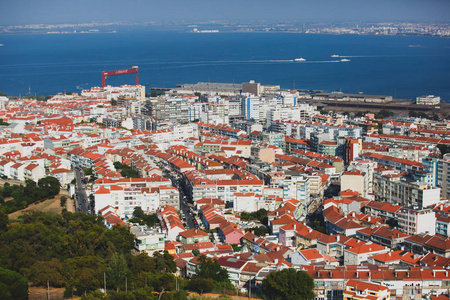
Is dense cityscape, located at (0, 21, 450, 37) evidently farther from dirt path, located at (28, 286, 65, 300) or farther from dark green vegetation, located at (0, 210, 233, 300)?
dirt path, located at (28, 286, 65, 300)

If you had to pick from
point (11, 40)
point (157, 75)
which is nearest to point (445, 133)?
point (157, 75)

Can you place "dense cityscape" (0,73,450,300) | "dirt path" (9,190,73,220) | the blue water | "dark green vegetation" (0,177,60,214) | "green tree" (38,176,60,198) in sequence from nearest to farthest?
"dense cityscape" (0,73,450,300) < "dirt path" (9,190,73,220) < "dark green vegetation" (0,177,60,214) < "green tree" (38,176,60,198) < the blue water

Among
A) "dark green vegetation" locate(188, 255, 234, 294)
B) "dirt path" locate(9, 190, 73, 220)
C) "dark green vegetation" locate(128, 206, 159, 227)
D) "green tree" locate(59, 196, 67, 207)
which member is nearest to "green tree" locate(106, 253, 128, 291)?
"dark green vegetation" locate(188, 255, 234, 294)

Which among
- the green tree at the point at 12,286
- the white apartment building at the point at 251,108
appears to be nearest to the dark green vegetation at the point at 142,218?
the green tree at the point at 12,286

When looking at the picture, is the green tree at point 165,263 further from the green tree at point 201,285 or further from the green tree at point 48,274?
the green tree at point 48,274

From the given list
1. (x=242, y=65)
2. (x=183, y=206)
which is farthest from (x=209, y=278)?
(x=242, y=65)
